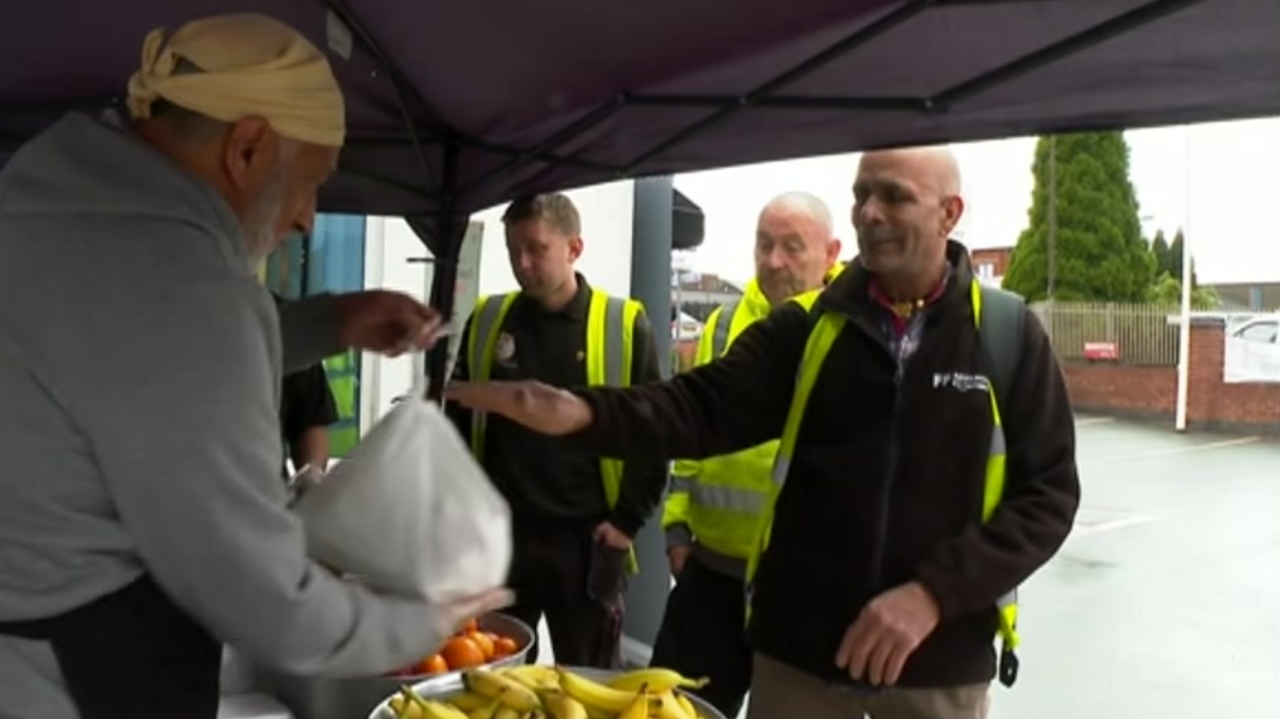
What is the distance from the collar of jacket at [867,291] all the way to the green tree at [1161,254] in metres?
4.99

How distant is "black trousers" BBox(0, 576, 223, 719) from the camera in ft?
3.42

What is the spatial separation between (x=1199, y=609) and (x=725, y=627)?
309cm

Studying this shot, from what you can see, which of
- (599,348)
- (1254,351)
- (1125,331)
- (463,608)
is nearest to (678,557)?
(599,348)

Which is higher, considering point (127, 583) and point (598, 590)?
point (127, 583)

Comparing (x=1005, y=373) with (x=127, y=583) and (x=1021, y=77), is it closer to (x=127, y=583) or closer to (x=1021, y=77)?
(x=1021, y=77)

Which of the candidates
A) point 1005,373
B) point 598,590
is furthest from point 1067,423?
point 598,590

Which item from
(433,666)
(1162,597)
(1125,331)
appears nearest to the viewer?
(433,666)

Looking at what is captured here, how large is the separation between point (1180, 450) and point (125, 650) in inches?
271

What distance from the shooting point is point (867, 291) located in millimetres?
1968

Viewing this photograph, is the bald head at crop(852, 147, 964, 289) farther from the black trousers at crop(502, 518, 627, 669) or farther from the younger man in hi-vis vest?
the black trousers at crop(502, 518, 627, 669)

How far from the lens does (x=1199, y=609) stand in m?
4.80

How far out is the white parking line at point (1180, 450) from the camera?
6.52 meters

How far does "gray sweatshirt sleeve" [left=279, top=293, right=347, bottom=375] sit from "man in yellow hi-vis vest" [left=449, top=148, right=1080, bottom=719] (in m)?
0.22

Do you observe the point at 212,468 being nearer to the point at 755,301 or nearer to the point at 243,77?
the point at 243,77
